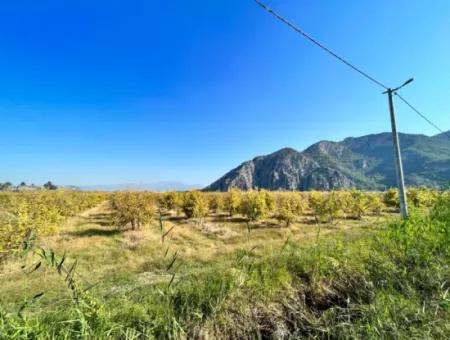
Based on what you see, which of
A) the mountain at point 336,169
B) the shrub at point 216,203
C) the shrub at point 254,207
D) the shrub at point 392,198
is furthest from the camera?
the mountain at point 336,169

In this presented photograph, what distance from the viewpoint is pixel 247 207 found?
71.6 feet

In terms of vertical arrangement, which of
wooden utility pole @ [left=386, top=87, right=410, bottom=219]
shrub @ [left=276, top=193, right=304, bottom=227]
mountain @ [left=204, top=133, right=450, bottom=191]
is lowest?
shrub @ [left=276, top=193, right=304, bottom=227]

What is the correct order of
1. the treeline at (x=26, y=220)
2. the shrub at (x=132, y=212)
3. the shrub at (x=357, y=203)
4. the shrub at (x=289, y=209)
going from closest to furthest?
the treeline at (x=26, y=220) → the shrub at (x=132, y=212) → the shrub at (x=289, y=209) → the shrub at (x=357, y=203)

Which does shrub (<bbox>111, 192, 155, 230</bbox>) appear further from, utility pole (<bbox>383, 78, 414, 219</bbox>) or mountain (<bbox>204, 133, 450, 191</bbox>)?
mountain (<bbox>204, 133, 450, 191</bbox>)

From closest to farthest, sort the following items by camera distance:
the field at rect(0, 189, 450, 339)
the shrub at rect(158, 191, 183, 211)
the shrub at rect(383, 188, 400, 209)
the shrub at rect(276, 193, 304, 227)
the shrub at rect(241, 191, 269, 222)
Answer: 1. the field at rect(0, 189, 450, 339)
2. the shrub at rect(276, 193, 304, 227)
3. the shrub at rect(241, 191, 269, 222)
4. the shrub at rect(158, 191, 183, 211)
5. the shrub at rect(383, 188, 400, 209)

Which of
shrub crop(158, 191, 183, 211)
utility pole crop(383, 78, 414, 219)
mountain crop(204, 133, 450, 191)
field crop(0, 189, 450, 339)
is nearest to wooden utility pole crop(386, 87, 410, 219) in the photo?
utility pole crop(383, 78, 414, 219)

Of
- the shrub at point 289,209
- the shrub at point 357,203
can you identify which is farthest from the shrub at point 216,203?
the shrub at point 357,203

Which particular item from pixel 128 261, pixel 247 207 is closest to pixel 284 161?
pixel 247 207

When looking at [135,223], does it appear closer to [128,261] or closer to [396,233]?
[128,261]

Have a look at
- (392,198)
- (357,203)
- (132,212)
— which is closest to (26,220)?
(132,212)

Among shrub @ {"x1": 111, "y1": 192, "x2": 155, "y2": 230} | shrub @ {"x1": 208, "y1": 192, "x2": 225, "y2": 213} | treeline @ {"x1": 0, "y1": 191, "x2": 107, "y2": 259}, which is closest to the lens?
treeline @ {"x1": 0, "y1": 191, "x2": 107, "y2": 259}

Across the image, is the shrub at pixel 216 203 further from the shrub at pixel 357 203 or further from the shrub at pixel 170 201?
the shrub at pixel 357 203

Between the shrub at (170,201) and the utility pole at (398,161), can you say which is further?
the shrub at (170,201)

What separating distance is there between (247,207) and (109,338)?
2023cm
